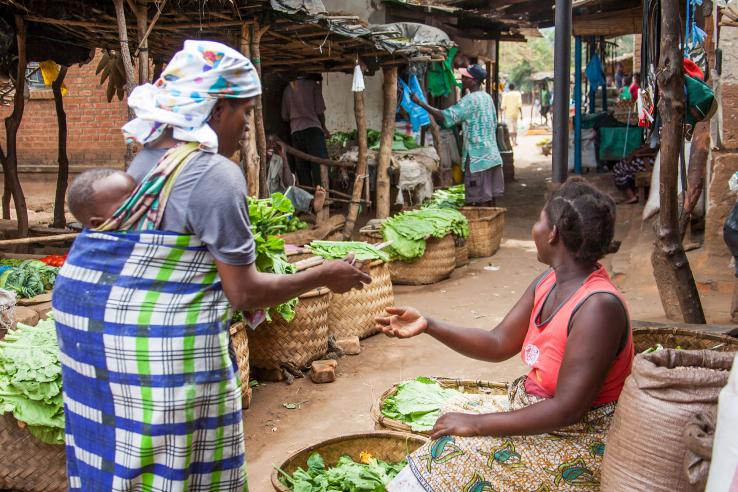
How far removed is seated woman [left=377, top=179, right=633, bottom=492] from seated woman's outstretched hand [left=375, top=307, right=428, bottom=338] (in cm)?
39

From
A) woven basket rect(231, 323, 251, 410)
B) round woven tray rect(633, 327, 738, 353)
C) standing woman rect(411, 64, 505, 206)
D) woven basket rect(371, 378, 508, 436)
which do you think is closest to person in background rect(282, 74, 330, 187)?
standing woman rect(411, 64, 505, 206)

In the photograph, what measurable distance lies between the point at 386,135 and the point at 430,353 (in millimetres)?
4233

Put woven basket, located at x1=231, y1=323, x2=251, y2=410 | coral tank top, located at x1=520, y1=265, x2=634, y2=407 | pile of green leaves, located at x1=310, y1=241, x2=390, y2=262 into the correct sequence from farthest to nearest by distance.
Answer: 1. pile of green leaves, located at x1=310, y1=241, x2=390, y2=262
2. woven basket, located at x1=231, y1=323, x2=251, y2=410
3. coral tank top, located at x1=520, y1=265, x2=634, y2=407

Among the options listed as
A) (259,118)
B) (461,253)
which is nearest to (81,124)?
(259,118)

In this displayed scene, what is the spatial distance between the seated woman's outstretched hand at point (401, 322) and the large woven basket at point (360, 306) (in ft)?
10.5

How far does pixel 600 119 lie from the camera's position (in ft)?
49.4

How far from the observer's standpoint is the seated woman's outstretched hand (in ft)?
8.89

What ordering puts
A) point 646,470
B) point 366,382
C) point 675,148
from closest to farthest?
point 646,470
point 675,148
point 366,382

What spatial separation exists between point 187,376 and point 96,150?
14050 mm

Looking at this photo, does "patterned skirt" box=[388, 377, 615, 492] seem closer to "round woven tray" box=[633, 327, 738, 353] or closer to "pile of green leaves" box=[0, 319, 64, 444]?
"round woven tray" box=[633, 327, 738, 353]

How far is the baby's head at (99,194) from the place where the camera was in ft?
7.24

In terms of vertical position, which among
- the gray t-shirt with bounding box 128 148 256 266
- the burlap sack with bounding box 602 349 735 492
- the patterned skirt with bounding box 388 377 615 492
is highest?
the gray t-shirt with bounding box 128 148 256 266

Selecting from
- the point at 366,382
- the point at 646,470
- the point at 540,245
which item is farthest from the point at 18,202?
the point at 646,470

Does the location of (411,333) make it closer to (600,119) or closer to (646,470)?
(646,470)
